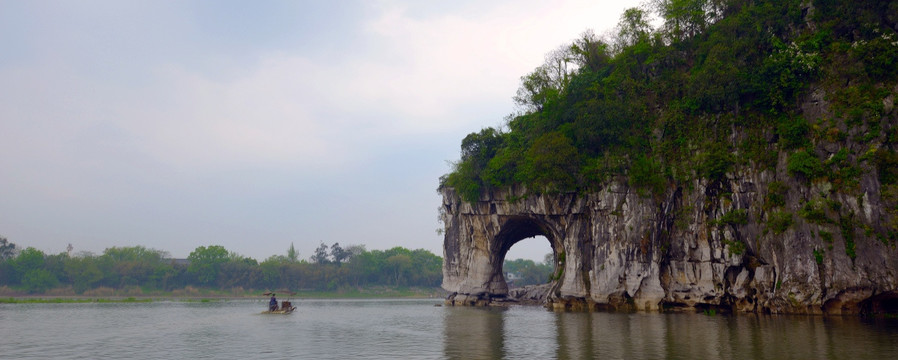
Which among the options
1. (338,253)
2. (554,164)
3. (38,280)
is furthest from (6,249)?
(554,164)

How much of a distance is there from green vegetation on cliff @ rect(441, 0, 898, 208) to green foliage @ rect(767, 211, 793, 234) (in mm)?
68

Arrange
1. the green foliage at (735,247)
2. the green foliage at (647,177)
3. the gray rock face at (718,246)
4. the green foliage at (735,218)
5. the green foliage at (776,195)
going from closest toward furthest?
the gray rock face at (718,246), the green foliage at (776,195), the green foliage at (735,247), the green foliage at (735,218), the green foliage at (647,177)

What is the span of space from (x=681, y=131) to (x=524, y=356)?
2057 cm

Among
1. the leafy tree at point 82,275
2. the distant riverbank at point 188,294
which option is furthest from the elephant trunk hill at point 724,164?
the leafy tree at point 82,275

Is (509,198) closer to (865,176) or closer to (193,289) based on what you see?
(865,176)

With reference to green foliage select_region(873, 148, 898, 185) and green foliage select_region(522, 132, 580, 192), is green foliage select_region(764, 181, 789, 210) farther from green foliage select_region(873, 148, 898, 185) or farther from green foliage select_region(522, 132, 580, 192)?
green foliage select_region(522, 132, 580, 192)

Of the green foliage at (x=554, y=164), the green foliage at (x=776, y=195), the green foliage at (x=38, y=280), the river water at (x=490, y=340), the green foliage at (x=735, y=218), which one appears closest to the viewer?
the river water at (x=490, y=340)

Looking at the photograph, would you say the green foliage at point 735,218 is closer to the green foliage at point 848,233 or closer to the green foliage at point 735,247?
the green foliage at point 735,247

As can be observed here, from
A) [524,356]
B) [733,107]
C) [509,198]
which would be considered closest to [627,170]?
[733,107]

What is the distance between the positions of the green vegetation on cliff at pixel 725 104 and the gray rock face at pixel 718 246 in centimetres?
67

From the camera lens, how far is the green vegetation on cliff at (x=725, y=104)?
2406 centimetres

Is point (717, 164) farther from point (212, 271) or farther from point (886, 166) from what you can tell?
point (212, 271)

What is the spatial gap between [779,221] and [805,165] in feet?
8.48

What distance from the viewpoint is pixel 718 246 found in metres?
27.9
